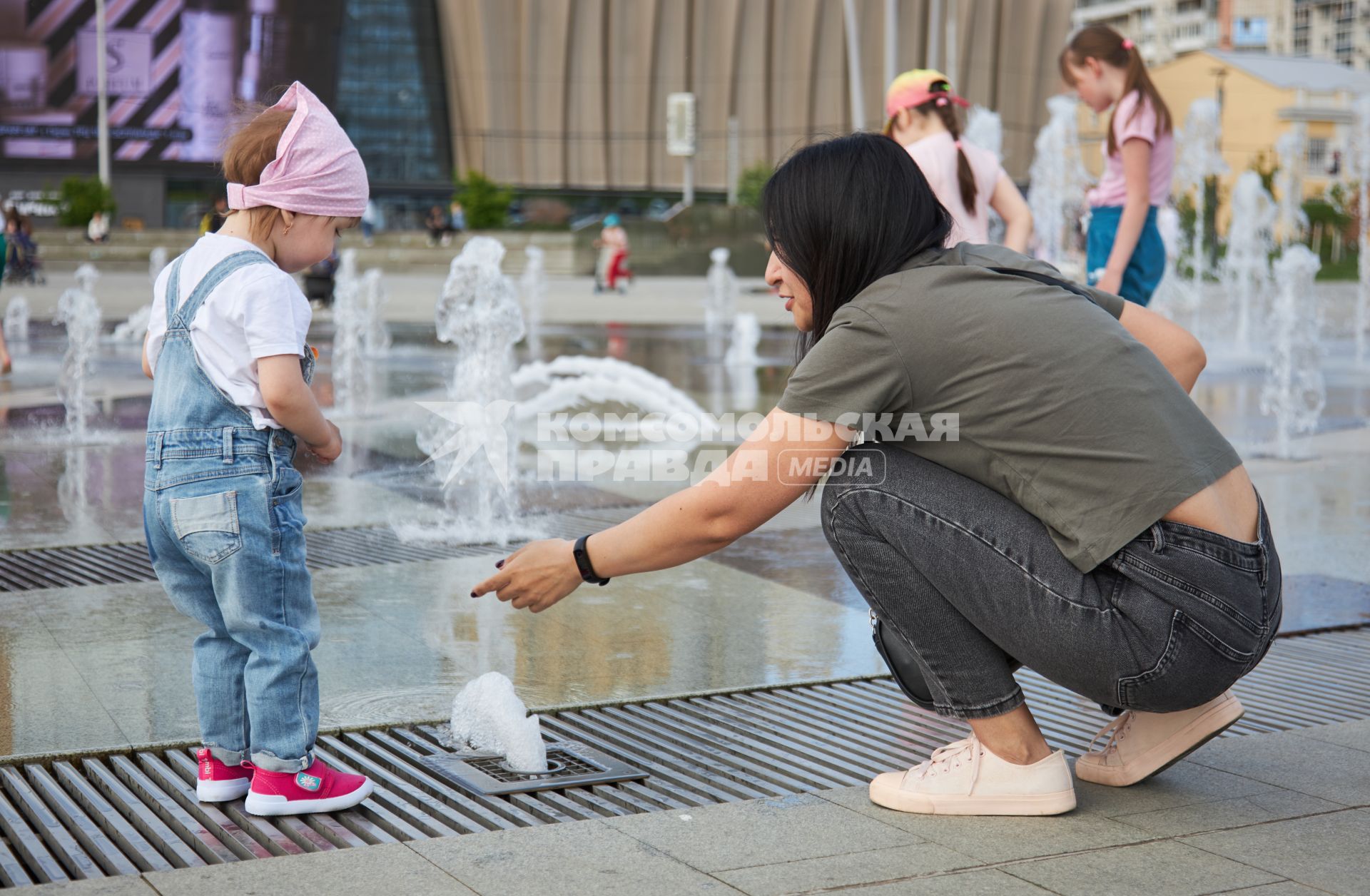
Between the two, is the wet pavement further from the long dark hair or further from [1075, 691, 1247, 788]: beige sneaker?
the long dark hair

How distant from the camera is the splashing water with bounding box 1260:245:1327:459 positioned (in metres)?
9.78

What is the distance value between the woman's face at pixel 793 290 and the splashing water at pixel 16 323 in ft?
47.0

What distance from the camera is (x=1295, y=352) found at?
10633 millimetres

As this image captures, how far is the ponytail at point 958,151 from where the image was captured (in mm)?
5316

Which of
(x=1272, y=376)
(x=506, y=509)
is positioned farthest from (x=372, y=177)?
(x=506, y=509)

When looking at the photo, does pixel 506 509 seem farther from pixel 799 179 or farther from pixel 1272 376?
pixel 1272 376

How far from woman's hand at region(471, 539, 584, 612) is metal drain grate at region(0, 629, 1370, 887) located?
47cm

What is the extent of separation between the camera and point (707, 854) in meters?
2.58

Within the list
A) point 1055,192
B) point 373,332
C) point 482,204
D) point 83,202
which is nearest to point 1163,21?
point 482,204

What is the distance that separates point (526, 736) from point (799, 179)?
1.30 meters

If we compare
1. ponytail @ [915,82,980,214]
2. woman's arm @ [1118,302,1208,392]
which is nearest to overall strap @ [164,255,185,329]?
woman's arm @ [1118,302,1208,392]

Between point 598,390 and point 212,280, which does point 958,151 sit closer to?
point 212,280

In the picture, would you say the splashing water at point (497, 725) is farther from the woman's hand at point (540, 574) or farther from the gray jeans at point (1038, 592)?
the gray jeans at point (1038, 592)

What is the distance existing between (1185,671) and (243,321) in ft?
5.91
